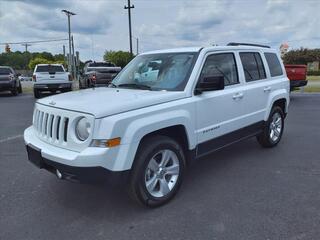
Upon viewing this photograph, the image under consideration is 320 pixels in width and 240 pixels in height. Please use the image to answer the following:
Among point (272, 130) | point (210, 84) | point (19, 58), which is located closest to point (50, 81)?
point (272, 130)

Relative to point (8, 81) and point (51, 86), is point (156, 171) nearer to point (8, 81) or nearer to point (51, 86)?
point (51, 86)

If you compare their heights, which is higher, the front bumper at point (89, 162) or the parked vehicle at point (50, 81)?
the parked vehicle at point (50, 81)

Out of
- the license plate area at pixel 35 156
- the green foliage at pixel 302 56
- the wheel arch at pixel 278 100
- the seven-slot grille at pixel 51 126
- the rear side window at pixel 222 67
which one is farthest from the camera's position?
the green foliage at pixel 302 56

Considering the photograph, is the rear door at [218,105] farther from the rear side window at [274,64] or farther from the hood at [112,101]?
the rear side window at [274,64]

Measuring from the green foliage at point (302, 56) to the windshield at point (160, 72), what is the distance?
54.2 meters

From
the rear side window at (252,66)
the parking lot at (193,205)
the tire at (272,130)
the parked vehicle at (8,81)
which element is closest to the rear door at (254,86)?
the rear side window at (252,66)

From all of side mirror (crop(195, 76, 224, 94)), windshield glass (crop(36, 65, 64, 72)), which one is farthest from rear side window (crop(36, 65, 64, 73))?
side mirror (crop(195, 76, 224, 94))

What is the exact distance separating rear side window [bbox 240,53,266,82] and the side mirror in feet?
4.09

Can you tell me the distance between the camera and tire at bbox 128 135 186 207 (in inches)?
141

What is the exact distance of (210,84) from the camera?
13.9 ft

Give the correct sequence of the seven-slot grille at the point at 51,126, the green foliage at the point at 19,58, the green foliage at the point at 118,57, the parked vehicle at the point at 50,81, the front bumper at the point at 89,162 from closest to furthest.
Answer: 1. the front bumper at the point at 89,162
2. the seven-slot grille at the point at 51,126
3. the parked vehicle at the point at 50,81
4. the green foliage at the point at 118,57
5. the green foliage at the point at 19,58

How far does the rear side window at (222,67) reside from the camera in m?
4.56

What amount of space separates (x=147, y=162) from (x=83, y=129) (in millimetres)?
762

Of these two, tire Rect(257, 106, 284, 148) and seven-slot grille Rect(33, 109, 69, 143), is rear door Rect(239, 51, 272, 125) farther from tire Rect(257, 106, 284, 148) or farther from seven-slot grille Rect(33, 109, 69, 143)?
seven-slot grille Rect(33, 109, 69, 143)
